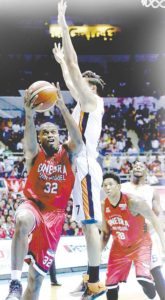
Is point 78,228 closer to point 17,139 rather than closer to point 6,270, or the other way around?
point 6,270

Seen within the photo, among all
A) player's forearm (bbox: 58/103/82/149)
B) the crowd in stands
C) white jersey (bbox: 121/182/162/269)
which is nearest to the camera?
player's forearm (bbox: 58/103/82/149)

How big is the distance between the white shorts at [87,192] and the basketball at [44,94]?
0.68m

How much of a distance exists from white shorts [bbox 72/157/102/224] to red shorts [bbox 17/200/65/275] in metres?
0.43

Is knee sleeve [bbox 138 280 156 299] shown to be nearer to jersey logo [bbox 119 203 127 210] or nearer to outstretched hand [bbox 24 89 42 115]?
jersey logo [bbox 119 203 127 210]

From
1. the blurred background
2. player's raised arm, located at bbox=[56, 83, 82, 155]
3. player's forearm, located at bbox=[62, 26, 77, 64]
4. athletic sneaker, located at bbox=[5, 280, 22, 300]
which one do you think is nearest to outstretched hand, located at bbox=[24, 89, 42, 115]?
player's raised arm, located at bbox=[56, 83, 82, 155]

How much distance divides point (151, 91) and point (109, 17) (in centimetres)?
314

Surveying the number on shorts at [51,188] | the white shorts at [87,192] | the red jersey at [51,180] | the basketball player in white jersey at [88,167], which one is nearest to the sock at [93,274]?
the basketball player in white jersey at [88,167]

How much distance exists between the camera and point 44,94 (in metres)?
4.30

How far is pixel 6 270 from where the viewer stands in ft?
27.2

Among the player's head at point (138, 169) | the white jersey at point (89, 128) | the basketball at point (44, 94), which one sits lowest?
the player's head at point (138, 169)

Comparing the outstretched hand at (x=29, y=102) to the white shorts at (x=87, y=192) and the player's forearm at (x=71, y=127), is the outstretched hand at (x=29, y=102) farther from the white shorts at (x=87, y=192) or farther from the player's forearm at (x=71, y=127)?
the white shorts at (x=87, y=192)

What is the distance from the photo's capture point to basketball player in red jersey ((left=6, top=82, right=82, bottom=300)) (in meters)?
4.00

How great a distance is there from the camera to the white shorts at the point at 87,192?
4.61m

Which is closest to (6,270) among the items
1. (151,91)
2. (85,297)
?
(85,297)
